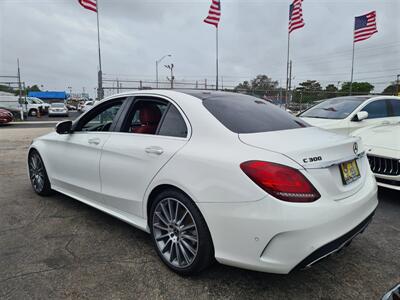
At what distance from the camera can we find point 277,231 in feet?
6.32

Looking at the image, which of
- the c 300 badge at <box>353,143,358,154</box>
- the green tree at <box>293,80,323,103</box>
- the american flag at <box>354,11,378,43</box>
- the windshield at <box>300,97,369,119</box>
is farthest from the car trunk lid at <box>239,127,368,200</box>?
the green tree at <box>293,80,323,103</box>

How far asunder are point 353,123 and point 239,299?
4732 millimetres

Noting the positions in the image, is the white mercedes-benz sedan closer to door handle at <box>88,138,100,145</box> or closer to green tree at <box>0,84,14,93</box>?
door handle at <box>88,138,100,145</box>

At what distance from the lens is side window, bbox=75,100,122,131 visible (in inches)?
136

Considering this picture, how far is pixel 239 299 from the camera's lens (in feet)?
7.27

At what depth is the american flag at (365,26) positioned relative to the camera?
1995 centimetres

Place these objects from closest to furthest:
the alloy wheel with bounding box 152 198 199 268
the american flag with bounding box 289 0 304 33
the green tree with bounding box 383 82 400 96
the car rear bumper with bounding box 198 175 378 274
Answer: the car rear bumper with bounding box 198 175 378 274
the alloy wheel with bounding box 152 198 199 268
the american flag with bounding box 289 0 304 33
the green tree with bounding box 383 82 400 96

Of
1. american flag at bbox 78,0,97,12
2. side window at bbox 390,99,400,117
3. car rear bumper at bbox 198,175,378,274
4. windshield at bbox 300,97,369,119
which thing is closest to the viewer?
car rear bumper at bbox 198,175,378,274

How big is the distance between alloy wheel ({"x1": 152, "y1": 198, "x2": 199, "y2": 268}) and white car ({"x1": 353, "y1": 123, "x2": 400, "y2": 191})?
9.85 feet

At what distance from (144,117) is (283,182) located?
181 cm

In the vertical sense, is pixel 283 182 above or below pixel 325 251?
above

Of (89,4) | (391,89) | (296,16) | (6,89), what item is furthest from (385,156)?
(391,89)

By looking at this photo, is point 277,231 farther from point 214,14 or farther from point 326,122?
point 214,14

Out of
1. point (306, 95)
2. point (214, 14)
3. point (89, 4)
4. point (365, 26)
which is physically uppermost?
point (214, 14)
